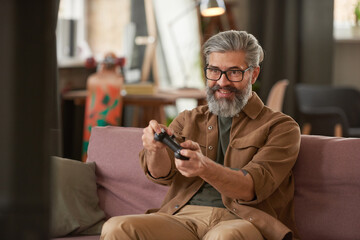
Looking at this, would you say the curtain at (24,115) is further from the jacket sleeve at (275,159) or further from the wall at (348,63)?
the wall at (348,63)

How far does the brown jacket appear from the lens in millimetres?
1809

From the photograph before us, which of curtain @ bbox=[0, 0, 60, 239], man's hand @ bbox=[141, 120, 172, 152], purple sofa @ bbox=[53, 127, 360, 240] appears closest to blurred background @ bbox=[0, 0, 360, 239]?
purple sofa @ bbox=[53, 127, 360, 240]

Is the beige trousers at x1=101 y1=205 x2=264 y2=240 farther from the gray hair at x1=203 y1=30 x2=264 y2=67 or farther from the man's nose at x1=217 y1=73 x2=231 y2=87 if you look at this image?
the gray hair at x1=203 y1=30 x2=264 y2=67

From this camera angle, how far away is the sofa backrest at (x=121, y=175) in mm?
2277

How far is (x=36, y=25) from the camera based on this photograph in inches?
22.1

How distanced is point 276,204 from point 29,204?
4.67 ft

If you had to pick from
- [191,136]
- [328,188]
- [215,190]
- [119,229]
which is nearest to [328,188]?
[328,188]

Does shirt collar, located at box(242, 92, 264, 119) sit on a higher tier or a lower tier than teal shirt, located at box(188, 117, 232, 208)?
higher

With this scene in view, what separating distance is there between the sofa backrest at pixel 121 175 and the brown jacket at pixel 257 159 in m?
0.24

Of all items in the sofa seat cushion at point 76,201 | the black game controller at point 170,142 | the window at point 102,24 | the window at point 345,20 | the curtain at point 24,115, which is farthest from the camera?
the window at point 345,20

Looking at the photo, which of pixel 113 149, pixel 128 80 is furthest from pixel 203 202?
pixel 128 80

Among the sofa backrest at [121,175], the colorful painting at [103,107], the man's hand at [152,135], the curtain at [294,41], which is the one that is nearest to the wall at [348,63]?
the curtain at [294,41]

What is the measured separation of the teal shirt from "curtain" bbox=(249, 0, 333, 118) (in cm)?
409

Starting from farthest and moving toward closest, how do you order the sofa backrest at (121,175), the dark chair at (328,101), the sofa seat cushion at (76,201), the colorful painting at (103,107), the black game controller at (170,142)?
the dark chair at (328,101) → the colorful painting at (103,107) → the sofa backrest at (121,175) → the sofa seat cushion at (76,201) → the black game controller at (170,142)
